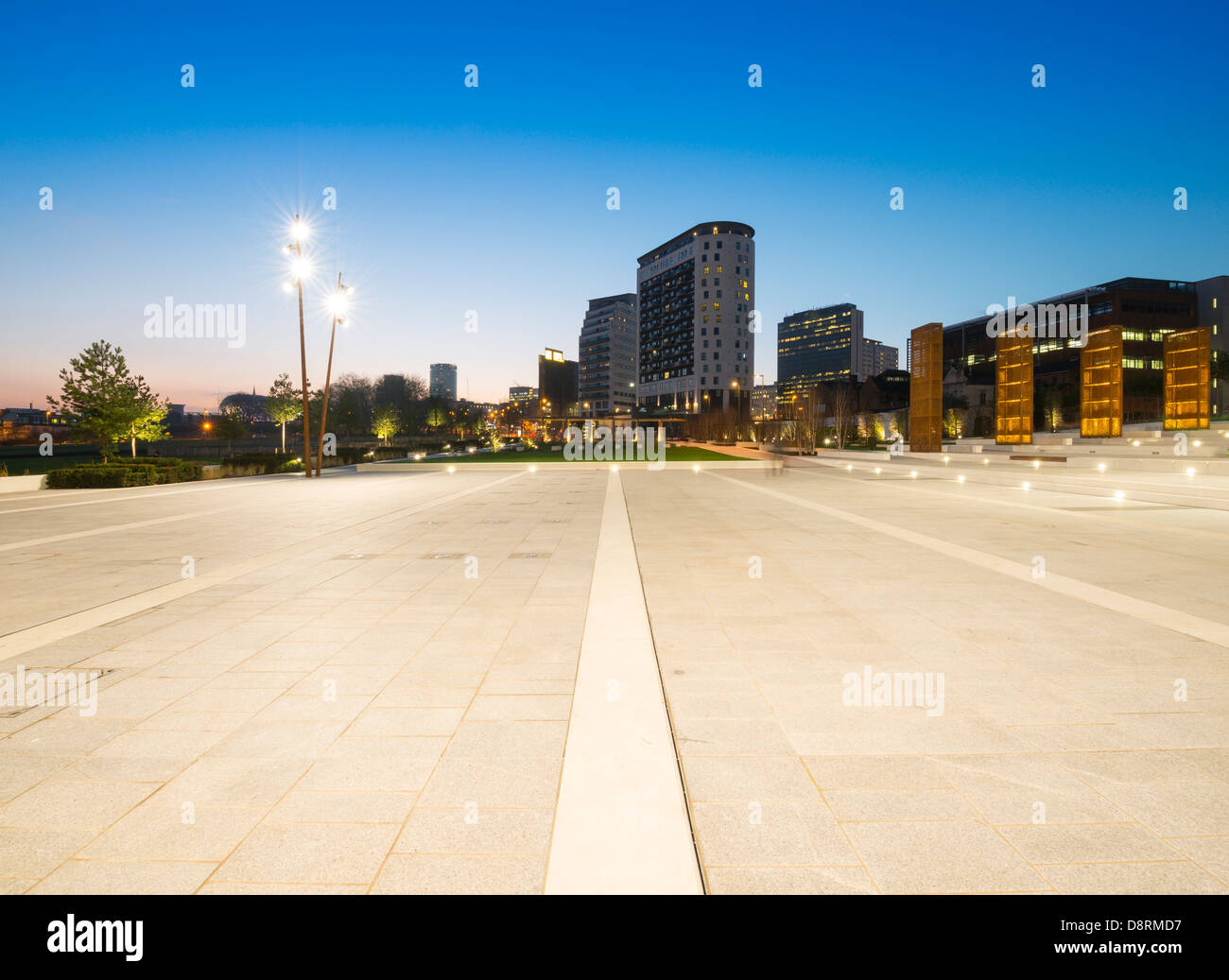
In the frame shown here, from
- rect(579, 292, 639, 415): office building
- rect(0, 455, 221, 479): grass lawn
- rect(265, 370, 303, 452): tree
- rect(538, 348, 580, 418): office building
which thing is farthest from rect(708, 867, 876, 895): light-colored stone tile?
rect(579, 292, 639, 415): office building

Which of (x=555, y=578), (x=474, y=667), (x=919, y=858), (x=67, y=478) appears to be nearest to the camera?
(x=919, y=858)

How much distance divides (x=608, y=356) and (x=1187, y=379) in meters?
150

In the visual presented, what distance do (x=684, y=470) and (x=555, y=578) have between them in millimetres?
25396

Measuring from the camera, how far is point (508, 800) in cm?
310

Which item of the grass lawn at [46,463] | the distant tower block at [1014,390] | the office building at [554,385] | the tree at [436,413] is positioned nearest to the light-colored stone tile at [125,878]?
the grass lawn at [46,463]

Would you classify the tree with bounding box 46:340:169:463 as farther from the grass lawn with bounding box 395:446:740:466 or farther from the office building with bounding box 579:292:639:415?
the office building with bounding box 579:292:639:415

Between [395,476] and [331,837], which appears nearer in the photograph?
[331,837]

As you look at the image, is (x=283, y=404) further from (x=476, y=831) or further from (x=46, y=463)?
(x=476, y=831)

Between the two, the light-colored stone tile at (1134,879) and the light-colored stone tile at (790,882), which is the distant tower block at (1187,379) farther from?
the light-colored stone tile at (790,882)

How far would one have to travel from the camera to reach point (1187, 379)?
32.9 m

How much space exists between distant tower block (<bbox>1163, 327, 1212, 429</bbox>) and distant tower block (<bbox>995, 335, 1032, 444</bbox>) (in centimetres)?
688
